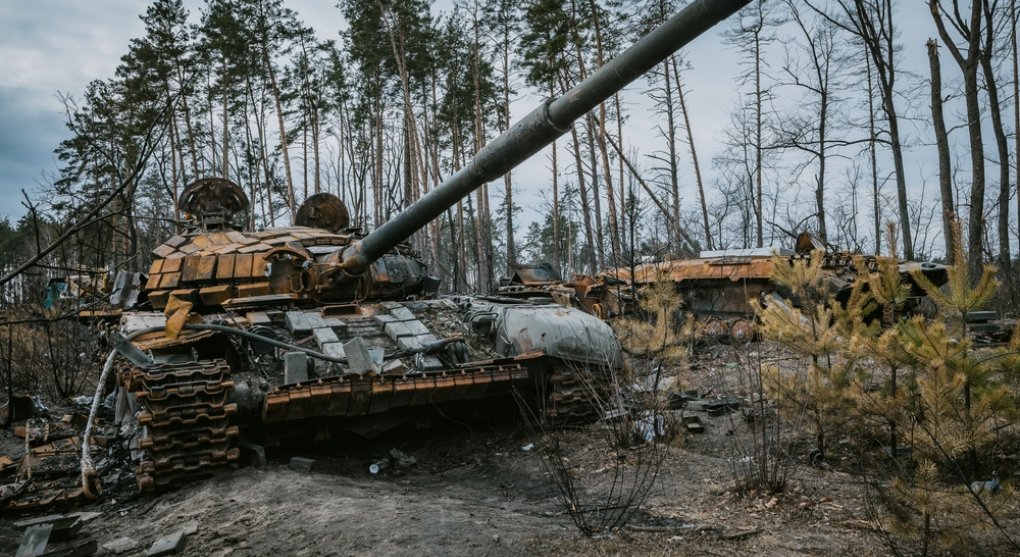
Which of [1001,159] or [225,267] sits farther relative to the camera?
[1001,159]

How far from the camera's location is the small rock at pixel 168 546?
4.01 metres

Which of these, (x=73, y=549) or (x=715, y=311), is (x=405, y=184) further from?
(x=73, y=549)

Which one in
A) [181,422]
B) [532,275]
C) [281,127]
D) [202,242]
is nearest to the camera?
[181,422]

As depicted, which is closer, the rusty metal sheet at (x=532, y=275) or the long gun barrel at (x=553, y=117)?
the long gun barrel at (x=553, y=117)

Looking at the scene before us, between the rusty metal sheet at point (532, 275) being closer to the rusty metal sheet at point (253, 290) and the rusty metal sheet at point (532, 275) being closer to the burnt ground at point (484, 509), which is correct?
the rusty metal sheet at point (253, 290)

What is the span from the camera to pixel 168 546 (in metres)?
4.05

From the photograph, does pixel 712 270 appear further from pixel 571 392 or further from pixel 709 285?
pixel 571 392

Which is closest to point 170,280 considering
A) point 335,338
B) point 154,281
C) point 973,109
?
point 154,281

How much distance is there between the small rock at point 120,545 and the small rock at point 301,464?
1659 mm

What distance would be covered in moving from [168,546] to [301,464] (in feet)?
6.34

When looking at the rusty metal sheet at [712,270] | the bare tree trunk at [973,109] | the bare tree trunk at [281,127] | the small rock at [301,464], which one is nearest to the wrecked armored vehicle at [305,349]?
the small rock at [301,464]

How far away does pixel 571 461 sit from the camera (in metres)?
6.06

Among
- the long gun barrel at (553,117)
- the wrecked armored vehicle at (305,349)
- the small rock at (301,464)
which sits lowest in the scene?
the small rock at (301,464)

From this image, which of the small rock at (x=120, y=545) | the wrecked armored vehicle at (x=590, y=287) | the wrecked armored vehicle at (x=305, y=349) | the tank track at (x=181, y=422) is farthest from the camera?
the wrecked armored vehicle at (x=590, y=287)
